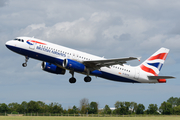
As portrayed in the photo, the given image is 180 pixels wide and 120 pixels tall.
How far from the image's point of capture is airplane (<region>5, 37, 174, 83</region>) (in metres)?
43.9

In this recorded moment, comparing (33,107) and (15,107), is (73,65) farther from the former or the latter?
(15,107)

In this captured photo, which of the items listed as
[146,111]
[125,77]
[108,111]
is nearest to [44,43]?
[125,77]

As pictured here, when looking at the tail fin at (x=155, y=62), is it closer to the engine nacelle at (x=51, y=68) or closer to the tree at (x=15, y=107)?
the engine nacelle at (x=51, y=68)

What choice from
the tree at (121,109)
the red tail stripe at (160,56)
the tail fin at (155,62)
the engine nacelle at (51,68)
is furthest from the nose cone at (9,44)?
the tree at (121,109)

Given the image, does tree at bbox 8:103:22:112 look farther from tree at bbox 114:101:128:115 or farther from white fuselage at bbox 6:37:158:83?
white fuselage at bbox 6:37:158:83

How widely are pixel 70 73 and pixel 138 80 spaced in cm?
1341

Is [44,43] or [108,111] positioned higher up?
[44,43]

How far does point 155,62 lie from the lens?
2272 inches

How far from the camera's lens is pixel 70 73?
52688 millimetres

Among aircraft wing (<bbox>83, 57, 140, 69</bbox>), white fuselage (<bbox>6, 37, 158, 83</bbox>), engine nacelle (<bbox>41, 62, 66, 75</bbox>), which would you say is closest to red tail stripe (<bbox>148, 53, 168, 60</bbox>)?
white fuselage (<bbox>6, 37, 158, 83</bbox>)

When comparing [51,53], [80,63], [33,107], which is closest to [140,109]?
[33,107]

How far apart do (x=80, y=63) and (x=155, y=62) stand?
19069 mm

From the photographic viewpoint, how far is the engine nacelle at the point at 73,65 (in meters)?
44.7

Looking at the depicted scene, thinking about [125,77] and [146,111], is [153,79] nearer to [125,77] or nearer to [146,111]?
[125,77]
